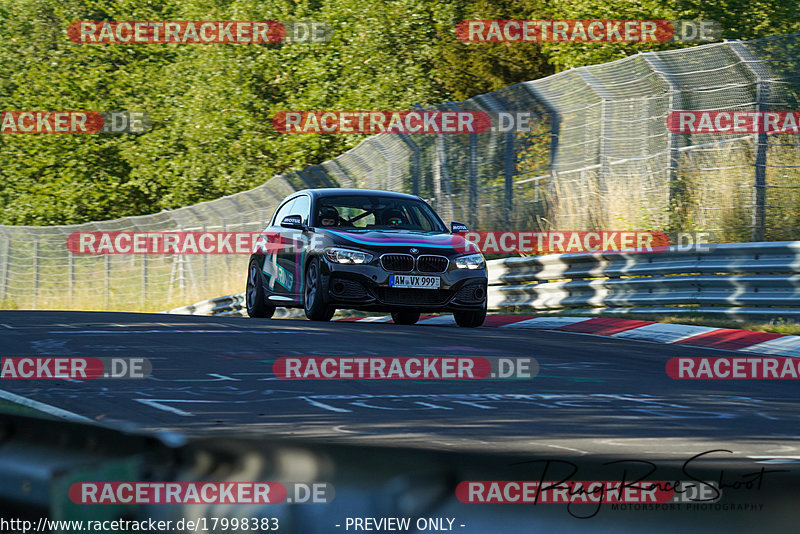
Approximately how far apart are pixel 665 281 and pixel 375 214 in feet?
11.4

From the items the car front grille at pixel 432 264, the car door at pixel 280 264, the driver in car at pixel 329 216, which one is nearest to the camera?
the car front grille at pixel 432 264

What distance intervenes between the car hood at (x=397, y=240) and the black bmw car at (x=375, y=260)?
0.01 metres

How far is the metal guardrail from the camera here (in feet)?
41.3

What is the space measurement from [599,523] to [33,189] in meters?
47.8

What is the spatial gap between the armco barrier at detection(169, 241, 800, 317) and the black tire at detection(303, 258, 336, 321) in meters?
3.66

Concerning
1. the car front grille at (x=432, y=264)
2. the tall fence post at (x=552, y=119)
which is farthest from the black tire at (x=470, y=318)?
the tall fence post at (x=552, y=119)

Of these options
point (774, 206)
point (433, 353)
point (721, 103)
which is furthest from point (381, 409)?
point (721, 103)

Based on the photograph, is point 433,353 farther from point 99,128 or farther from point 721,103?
point 99,128

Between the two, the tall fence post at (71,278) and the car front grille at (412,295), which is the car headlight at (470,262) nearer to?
the car front grille at (412,295)

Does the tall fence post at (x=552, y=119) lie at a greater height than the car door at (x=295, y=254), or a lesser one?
greater

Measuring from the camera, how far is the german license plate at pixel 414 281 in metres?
12.8

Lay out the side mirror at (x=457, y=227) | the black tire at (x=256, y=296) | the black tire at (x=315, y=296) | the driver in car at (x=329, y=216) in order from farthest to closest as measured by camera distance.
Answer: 1. the black tire at (x=256, y=296)
2. the side mirror at (x=457, y=227)
3. the driver in car at (x=329, y=216)
4. the black tire at (x=315, y=296)

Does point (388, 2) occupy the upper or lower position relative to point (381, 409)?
upper

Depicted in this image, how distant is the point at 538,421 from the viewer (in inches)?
250
